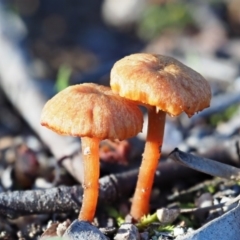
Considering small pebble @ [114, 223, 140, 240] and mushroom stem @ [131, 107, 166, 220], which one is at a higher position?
mushroom stem @ [131, 107, 166, 220]

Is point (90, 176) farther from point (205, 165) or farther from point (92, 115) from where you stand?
point (205, 165)

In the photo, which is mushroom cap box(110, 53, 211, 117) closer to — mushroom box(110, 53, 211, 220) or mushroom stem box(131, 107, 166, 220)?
mushroom box(110, 53, 211, 220)

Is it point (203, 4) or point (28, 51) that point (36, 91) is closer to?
point (28, 51)

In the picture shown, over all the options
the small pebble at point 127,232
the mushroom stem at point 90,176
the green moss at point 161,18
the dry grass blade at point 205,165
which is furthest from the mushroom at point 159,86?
the green moss at point 161,18

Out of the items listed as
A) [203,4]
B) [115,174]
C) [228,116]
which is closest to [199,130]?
[228,116]

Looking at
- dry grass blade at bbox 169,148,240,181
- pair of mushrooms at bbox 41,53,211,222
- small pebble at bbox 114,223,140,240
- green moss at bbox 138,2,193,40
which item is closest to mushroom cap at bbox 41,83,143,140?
pair of mushrooms at bbox 41,53,211,222

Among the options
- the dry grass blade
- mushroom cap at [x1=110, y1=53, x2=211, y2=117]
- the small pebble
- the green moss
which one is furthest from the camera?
the green moss
